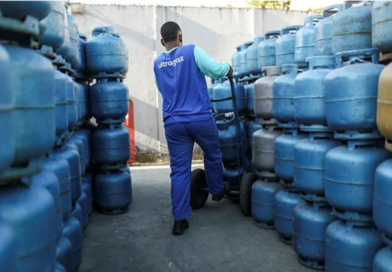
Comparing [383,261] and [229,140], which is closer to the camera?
[383,261]

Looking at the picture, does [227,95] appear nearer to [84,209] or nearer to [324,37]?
[324,37]

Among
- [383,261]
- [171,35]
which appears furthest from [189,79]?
[383,261]

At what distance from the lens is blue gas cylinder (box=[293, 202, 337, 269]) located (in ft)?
10.4

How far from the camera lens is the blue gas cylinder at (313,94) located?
10.4 ft

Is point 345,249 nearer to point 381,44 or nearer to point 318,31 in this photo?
point 381,44

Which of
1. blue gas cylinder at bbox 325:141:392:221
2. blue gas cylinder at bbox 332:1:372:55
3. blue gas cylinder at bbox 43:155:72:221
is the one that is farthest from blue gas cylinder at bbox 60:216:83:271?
blue gas cylinder at bbox 332:1:372:55

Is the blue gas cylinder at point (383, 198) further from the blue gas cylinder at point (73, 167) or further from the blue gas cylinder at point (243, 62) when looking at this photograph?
the blue gas cylinder at point (243, 62)

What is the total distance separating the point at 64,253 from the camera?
260 cm

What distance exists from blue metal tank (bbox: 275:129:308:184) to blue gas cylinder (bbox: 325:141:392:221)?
2.44ft

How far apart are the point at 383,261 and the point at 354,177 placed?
0.54 m

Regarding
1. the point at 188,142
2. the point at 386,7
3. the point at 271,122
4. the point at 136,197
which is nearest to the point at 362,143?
the point at 386,7

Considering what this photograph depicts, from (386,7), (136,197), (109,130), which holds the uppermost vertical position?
(386,7)

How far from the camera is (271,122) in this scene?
413 centimetres

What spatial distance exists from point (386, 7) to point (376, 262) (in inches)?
57.8
